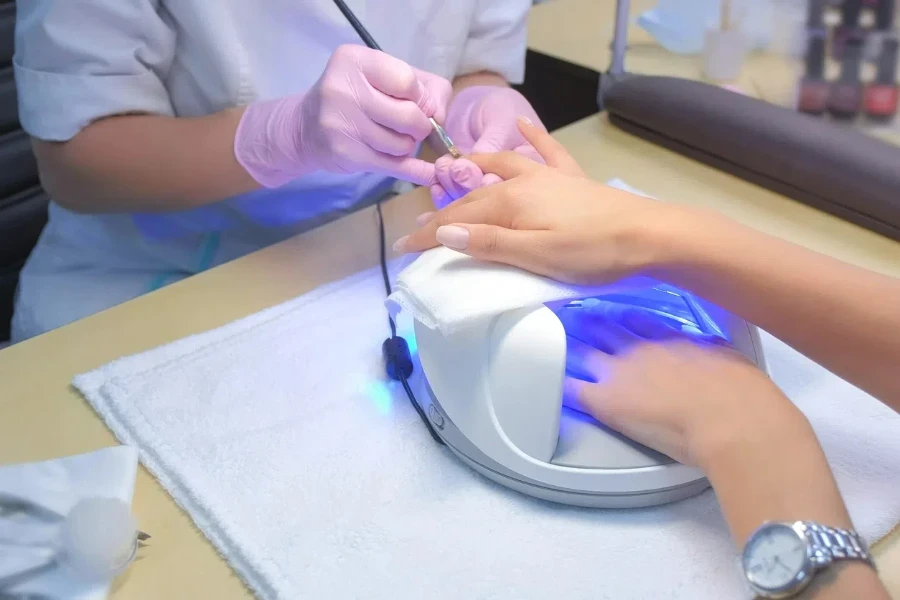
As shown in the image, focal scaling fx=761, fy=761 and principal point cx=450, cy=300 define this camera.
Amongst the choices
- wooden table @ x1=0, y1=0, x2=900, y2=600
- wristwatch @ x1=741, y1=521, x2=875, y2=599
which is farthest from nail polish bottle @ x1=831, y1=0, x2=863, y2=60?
wristwatch @ x1=741, y1=521, x2=875, y2=599

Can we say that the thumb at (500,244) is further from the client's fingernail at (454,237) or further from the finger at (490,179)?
the finger at (490,179)

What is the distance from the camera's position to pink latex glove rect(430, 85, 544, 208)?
787mm

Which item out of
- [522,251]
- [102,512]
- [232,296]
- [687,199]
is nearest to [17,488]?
[102,512]

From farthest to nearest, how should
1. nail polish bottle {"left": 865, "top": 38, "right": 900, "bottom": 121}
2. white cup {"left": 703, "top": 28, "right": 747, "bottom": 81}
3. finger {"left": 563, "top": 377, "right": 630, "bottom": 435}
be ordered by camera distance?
1. white cup {"left": 703, "top": 28, "right": 747, "bottom": 81}
2. nail polish bottle {"left": 865, "top": 38, "right": 900, "bottom": 121}
3. finger {"left": 563, "top": 377, "right": 630, "bottom": 435}

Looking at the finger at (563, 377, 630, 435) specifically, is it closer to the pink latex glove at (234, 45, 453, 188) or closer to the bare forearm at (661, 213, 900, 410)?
the bare forearm at (661, 213, 900, 410)

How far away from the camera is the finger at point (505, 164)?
0.75m

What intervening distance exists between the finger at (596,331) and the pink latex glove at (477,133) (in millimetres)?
173

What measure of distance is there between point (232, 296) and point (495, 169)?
32 cm

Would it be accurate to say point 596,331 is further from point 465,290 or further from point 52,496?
point 52,496

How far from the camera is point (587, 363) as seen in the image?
640 mm

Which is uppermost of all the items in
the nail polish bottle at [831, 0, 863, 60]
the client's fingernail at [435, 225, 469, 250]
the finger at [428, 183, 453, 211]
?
the nail polish bottle at [831, 0, 863, 60]

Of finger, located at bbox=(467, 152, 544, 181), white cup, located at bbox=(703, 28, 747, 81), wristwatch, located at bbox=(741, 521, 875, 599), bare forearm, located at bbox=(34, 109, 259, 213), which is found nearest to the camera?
wristwatch, located at bbox=(741, 521, 875, 599)

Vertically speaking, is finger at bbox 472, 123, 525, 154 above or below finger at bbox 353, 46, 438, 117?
below

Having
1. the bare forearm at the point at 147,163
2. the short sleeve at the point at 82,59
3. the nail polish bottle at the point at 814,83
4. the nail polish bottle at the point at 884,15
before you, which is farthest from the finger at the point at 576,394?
the nail polish bottle at the point at 884,15
